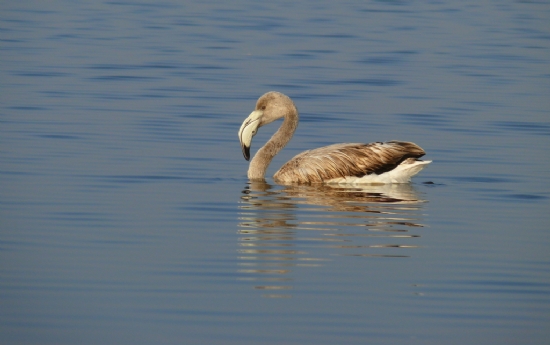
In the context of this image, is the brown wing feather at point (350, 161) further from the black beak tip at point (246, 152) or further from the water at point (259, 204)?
the black beak tip at point (246, 152)

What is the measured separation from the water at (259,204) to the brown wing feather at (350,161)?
0.80ft

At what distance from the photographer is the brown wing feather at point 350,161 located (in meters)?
11.7

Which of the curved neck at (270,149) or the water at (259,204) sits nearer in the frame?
the water at (259,204)

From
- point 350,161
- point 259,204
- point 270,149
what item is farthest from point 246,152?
point 259,204

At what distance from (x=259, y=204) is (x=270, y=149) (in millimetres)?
2112

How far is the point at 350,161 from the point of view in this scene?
11.8m

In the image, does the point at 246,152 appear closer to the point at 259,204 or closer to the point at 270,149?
the point at 270,149

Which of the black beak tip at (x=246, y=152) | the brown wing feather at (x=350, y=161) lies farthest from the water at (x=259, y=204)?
the black beak tip at (x=246, y=152)

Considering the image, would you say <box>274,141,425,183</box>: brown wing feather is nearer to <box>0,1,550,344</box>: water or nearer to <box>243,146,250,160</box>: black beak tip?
<box>0,1,550,344</box>: water

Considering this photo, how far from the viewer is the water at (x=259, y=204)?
22.5 ft

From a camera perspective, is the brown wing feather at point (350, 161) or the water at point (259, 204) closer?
the water at point (259, 204)

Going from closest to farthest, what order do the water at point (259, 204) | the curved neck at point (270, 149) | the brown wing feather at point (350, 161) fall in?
the water at point (259, 204) < the brown wing feather at point (350, 161) < the curved neck at point (270, 149)

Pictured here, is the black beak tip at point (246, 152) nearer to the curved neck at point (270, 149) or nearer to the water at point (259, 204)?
the curved neck at point (270, 149)

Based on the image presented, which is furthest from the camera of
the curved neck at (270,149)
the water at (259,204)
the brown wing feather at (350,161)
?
the curved neck at (270,149)
